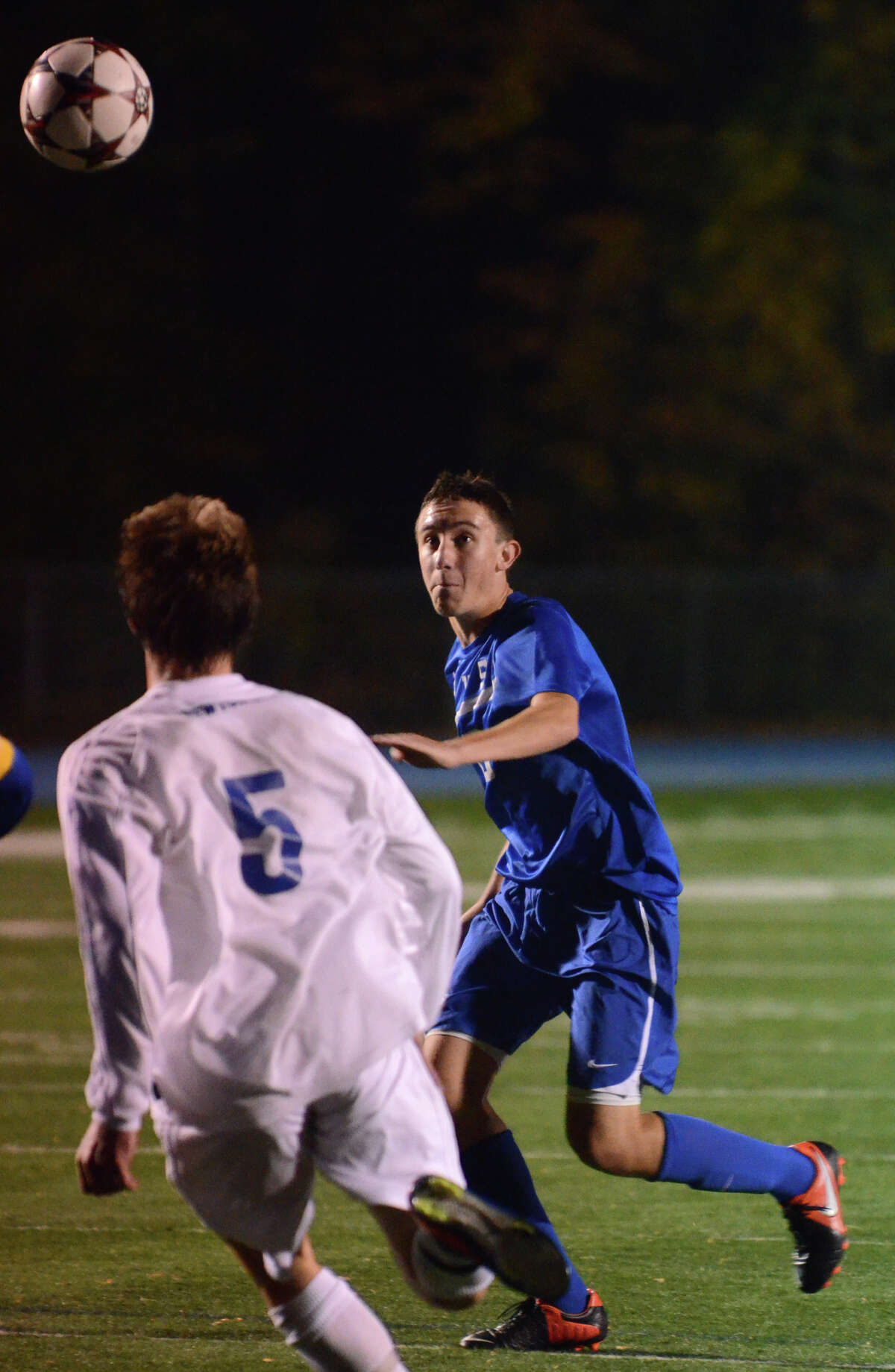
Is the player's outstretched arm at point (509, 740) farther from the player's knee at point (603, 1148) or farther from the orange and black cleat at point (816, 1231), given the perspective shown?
the orange and black cleat at point (816, 1231)

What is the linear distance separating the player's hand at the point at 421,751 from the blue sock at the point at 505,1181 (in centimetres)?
134

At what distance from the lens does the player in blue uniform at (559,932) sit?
15.2ft

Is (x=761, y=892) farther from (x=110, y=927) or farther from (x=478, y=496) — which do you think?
(x=110, y=927)

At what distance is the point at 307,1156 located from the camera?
3344 mm

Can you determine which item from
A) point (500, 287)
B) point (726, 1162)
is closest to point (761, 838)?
point (726, 1162)

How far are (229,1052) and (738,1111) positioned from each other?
4520 mm

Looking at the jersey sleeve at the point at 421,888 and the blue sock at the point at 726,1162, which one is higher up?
the jersey sleeve at the point at 421,888

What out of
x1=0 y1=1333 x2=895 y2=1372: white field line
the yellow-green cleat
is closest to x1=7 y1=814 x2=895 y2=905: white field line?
x1=0 y1=1333 x2=895 y2=1372: white field line

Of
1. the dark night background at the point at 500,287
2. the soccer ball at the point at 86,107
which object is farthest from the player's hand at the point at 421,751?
the dark night background at the point at 500,287

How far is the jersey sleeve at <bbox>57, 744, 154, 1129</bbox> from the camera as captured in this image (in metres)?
3.28

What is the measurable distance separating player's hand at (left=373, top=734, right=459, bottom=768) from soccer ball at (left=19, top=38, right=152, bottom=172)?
15.7ft

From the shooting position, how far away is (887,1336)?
4.79m

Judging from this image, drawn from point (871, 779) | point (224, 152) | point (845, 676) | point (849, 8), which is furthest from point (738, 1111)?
point (849, 8)

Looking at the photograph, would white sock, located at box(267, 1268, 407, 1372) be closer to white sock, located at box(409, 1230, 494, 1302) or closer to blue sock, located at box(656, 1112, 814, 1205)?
white sock, located at box(409, 1230, 494, 1302)
